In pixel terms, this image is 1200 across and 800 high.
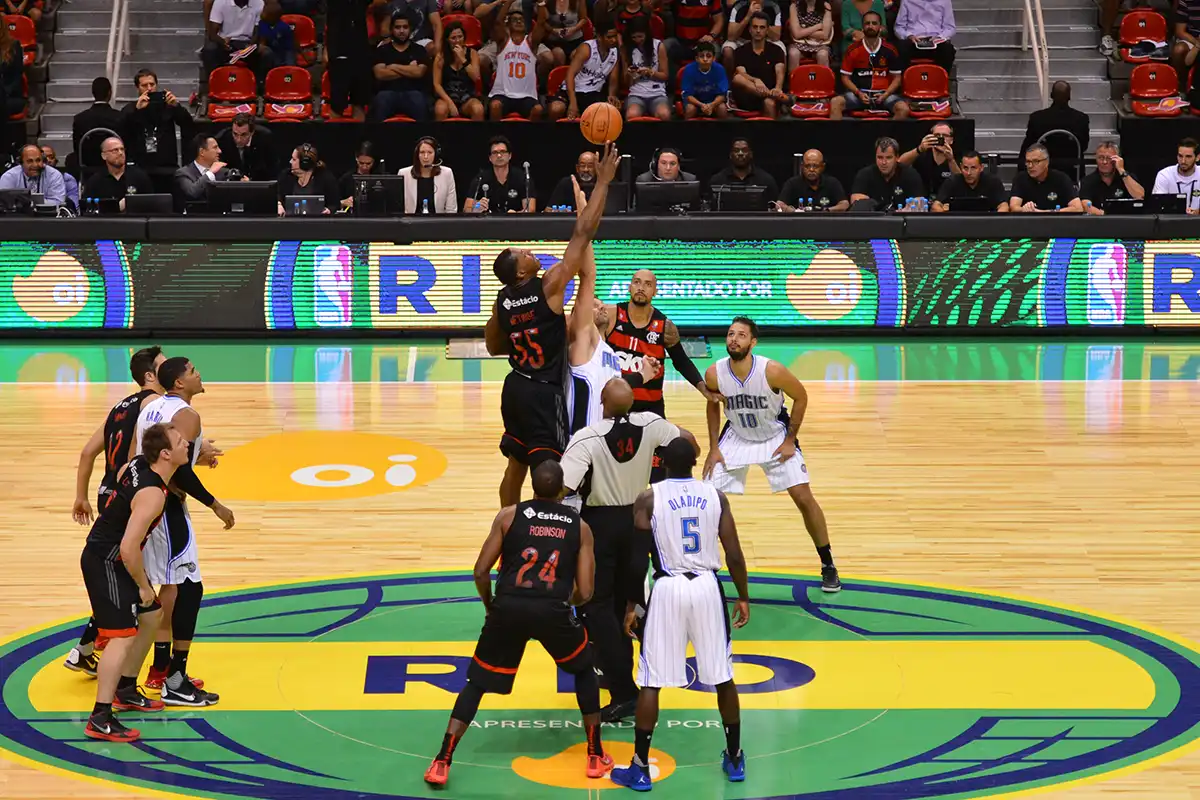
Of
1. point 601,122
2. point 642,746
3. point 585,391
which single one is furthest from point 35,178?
point 642,746

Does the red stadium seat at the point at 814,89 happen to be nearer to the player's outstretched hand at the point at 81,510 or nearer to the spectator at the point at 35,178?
the spectator at the point at 35,178

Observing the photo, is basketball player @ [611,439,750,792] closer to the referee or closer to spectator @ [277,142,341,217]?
the referee

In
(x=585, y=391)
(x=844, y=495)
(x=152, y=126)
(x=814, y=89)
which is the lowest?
(x=844, y=495)

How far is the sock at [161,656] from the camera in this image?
8805mm

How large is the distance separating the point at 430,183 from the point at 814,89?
563 cm

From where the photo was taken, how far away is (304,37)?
76.5ft

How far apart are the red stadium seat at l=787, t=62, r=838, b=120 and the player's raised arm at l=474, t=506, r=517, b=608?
1463 cm

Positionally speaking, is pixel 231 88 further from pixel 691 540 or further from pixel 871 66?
pixel 691 540

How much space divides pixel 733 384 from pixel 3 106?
14557 millimetres

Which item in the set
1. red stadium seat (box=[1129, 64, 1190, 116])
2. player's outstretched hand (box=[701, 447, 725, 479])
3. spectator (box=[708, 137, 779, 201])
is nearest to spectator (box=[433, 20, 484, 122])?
spectator (box=[708, 137, 779, 201])

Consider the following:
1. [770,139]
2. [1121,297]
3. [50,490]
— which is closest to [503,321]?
[50,490]

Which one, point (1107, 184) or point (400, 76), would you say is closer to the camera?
point (1107, 184)

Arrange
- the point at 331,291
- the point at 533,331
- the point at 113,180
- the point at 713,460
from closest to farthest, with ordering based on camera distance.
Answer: the point at 533,331 < the point at 713,460 < the point at 331,291 < the point at 113,180

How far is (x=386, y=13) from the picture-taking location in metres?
21.9
